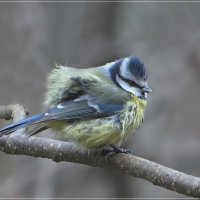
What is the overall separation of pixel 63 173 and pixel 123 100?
2706 millimetres

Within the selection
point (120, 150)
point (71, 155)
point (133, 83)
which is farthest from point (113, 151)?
point (133, 83)

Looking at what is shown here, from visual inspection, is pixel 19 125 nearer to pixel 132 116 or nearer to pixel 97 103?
pixel 97 103

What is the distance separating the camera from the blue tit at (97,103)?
3.27m

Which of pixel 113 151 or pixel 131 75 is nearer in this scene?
pixel 113 151

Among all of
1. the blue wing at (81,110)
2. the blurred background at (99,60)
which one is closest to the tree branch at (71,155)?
the blue wing at (81,110)

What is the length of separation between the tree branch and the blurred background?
2378 mm

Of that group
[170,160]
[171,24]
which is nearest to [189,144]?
[170,160]

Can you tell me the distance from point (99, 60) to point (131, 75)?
2.43 meters

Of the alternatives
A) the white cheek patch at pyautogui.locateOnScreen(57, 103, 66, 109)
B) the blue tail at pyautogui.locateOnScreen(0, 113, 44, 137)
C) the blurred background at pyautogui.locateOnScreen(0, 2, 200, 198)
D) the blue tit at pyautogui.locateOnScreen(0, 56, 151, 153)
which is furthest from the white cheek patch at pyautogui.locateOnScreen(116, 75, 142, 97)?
the blurred background at pyautogui.locateOnScreen(0, 2, 200, 198)

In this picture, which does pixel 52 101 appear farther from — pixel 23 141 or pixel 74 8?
pixel 74 8

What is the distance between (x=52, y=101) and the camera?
133 inches

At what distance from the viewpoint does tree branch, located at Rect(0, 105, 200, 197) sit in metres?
2.70

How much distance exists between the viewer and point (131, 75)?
3.41 metres

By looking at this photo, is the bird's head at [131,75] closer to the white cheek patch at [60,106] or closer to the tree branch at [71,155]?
the white cheek patch at [60,106]
